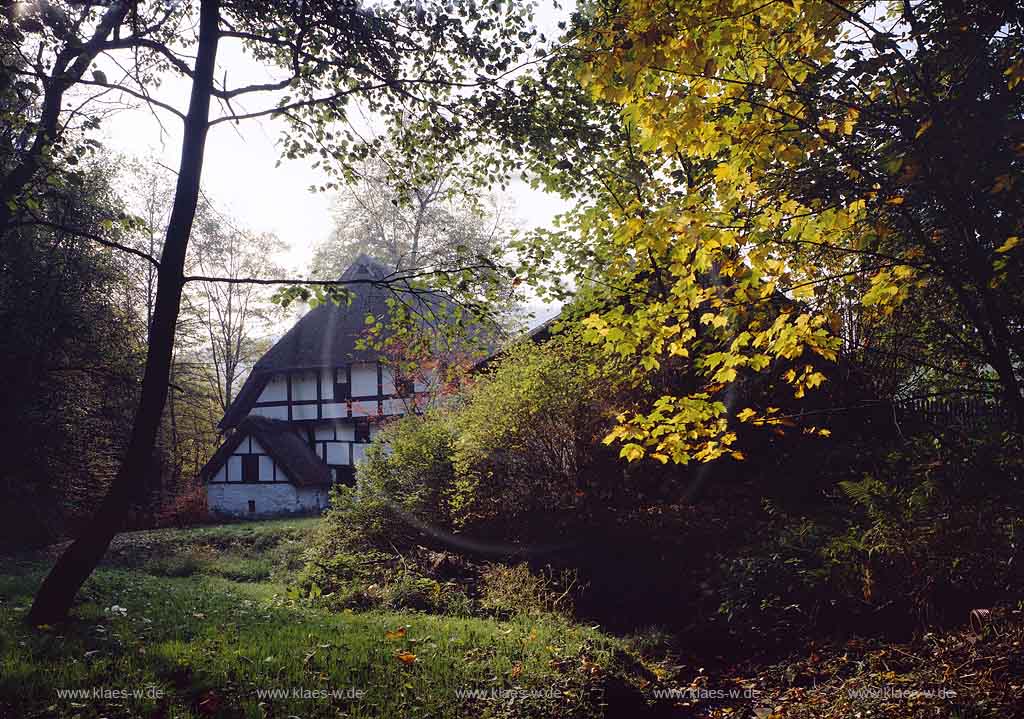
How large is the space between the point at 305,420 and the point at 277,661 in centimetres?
2579

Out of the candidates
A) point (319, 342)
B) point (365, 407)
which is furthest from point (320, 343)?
point (365, 407)

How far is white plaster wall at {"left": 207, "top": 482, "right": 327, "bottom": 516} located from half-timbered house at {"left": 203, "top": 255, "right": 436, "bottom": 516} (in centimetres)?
4

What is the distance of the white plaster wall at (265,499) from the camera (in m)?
28.8

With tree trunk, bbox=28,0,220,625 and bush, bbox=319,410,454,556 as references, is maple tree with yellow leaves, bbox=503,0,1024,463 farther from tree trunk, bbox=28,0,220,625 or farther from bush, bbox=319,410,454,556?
bush, bbox=319,410,454,556

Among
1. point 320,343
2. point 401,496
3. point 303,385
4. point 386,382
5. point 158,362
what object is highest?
point 320,343

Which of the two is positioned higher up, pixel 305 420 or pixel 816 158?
pixel 816 158

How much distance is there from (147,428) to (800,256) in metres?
6.79

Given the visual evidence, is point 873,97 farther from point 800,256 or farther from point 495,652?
point 495,652

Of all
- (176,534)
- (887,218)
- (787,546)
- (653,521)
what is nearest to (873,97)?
(887,218)

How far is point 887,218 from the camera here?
5168 mm

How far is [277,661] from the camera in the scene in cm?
572
